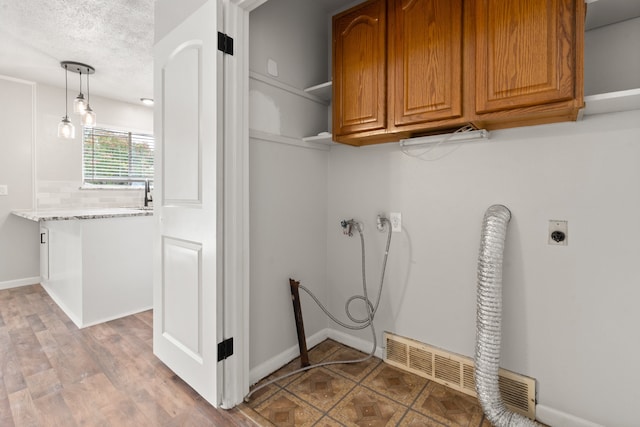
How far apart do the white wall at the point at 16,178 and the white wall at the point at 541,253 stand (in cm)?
416

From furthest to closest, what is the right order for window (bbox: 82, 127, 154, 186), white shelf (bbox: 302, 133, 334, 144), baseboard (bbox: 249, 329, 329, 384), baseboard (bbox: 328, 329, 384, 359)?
window (bbox: 82, 127, 154, 186) → baseboard (bbox: 328, 329, 384, 359) → white shelf (bbox: 302, 133, 334, 144) → baseboard (bbox: 249, 329, 329, 384)

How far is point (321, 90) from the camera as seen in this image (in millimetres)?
2129

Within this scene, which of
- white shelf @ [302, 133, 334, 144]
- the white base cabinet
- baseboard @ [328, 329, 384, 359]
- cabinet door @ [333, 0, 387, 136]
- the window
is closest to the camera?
cabinet door @ [333, 0, 387, 136]

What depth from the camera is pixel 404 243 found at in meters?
1.99

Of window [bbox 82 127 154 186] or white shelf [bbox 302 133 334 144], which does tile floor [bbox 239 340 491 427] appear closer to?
white shelf [bbox 302 133 334 144]

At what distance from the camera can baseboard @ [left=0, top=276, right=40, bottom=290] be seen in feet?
11.6

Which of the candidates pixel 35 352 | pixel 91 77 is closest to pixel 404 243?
pixel 35 352

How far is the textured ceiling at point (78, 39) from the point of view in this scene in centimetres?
221

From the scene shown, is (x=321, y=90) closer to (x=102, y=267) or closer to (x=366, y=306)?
(x=366, y=306)

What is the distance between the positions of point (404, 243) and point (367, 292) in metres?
0.46

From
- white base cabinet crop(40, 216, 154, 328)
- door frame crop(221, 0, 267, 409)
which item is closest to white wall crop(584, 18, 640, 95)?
door frame crop(221, 0, 267, 409)

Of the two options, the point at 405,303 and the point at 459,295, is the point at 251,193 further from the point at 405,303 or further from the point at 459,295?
the point at 459,295

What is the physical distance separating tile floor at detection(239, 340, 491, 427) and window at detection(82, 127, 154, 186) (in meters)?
3.86

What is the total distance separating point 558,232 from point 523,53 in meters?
0.84
